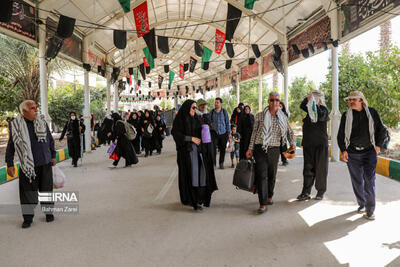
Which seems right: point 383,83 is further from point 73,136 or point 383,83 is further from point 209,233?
point 73,136

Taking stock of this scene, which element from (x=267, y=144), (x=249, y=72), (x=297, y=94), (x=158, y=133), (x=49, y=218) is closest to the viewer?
(x=49, y=218)

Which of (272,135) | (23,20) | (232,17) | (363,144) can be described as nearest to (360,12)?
(232,17)

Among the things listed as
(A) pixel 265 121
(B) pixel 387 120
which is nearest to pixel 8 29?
(A) pixel 265 121

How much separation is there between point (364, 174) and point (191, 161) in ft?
6.79

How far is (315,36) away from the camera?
8750 millimetres

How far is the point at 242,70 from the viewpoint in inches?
690

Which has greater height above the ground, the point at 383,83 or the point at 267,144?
the point at 383,83

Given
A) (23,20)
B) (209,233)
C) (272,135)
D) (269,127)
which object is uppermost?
(23,20)

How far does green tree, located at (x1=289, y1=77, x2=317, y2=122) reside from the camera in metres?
13.9

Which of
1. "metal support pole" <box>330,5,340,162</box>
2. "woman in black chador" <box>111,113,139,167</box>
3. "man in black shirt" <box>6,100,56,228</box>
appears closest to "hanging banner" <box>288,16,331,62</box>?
"metal support pole" <box>330,5,340,162</box>

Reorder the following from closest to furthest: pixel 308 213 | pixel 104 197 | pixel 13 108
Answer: pixel 308 213 → pixel 104 197 → pixel 13 108

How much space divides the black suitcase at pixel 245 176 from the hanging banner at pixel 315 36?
232 inches

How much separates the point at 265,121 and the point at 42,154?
270 centimetres

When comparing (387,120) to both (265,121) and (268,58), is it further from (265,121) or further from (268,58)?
(268,58)
